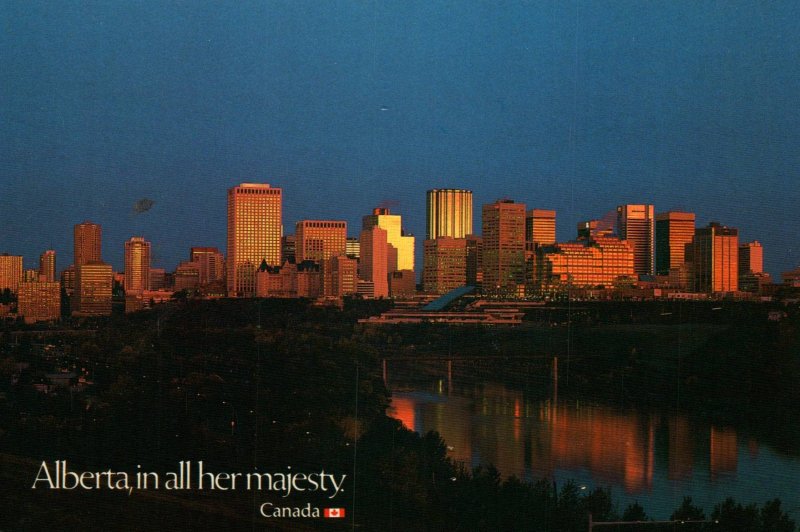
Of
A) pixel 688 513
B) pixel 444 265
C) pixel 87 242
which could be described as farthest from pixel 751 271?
pixel 87 242

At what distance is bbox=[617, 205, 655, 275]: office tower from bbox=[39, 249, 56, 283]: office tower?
4218 millimetres

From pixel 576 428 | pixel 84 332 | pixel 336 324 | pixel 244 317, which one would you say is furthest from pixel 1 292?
pixel 576 428

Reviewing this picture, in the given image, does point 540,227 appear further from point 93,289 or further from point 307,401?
point 93,289

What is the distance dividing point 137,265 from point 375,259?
68.1 inches

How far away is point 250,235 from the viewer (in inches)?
220

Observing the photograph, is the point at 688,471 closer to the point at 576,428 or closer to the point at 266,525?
the point at 576,428

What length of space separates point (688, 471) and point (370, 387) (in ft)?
6.82

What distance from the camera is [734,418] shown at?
593 cm

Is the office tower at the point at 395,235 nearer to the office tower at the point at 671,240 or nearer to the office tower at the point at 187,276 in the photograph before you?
the office tower at the point at 187,276

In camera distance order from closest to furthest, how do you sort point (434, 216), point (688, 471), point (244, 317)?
point (688, 471), point (244, 317), point (434, 216)

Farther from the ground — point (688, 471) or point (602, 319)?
point (602, 319)

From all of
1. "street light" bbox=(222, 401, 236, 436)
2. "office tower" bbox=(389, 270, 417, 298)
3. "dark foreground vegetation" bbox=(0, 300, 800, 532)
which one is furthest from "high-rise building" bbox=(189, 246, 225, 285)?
"street light" bbox=(222, 401, 236, 436)

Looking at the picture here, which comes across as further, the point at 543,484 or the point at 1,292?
the point at 1,292

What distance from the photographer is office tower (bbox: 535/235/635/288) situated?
6.22 meters
